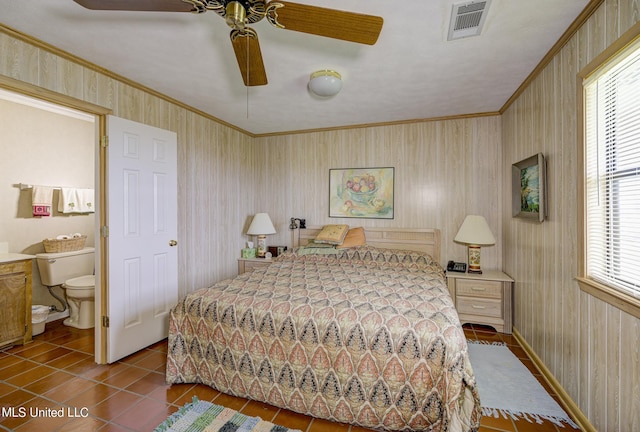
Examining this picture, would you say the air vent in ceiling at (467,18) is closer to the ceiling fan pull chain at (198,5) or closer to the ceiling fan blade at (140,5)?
the ceiling fan pull chain at (198,5)

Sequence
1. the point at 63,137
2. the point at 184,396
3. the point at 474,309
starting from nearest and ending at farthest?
the point at 184,396 < the point at 474,309 < the point at 63,137

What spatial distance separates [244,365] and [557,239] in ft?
7.76

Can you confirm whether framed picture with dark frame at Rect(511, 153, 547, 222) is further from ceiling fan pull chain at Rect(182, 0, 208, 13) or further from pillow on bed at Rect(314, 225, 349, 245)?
ceiling fan pull chain at Rect(182, 0, 208, 13)

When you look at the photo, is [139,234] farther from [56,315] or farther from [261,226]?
[56,315]

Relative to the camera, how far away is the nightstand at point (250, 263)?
4039 mm

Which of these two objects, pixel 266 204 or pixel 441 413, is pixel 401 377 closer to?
pixel 441 413

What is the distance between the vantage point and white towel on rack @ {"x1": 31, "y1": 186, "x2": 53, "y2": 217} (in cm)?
328

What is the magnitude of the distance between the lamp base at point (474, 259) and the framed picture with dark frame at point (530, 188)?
0.57 meters

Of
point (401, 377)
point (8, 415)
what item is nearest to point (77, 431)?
point (8, 415)

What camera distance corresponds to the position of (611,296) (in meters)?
1.42

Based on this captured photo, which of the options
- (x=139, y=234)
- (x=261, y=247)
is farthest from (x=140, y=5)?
(x=261, y=247)

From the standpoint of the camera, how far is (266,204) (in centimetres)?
456

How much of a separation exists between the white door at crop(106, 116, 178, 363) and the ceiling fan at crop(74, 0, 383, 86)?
4.74 ft

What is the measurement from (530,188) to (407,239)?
1534mm
